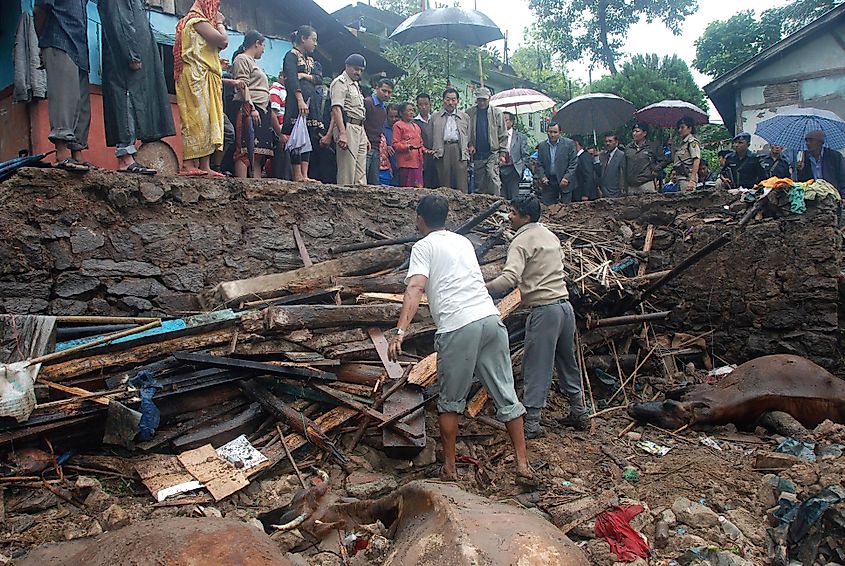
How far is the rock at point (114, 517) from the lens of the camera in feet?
12.1

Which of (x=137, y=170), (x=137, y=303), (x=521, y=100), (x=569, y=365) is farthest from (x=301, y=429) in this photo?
(x=521, y=100)

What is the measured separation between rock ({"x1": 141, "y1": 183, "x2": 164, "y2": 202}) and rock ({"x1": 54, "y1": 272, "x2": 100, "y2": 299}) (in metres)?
0.89

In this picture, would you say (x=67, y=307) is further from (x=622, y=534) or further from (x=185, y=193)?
(x=622, y=534)

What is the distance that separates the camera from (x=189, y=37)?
20.7 ft

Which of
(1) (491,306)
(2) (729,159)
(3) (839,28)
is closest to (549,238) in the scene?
(1) (491,306)

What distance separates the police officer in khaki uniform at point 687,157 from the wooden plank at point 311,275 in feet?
20.6

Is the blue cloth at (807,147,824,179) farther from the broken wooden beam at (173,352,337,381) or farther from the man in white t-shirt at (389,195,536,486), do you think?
the broken wooden beam at (173,352,337,381)

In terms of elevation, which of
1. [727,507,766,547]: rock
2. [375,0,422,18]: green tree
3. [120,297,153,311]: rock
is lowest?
[727,507,766,547]: rock

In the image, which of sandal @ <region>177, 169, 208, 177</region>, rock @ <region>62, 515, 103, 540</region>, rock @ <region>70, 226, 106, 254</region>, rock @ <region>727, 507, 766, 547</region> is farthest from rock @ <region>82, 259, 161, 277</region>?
rock @ <region>727, 507, 766, 547</region>

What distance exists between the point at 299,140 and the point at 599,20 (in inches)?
844

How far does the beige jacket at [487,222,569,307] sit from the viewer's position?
18.6 ft

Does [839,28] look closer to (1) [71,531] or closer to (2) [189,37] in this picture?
(2) [189,37]

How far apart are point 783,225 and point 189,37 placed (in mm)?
7681

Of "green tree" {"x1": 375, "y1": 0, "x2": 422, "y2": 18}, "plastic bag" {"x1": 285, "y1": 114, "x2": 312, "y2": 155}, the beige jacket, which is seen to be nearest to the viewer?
the beige jacket
